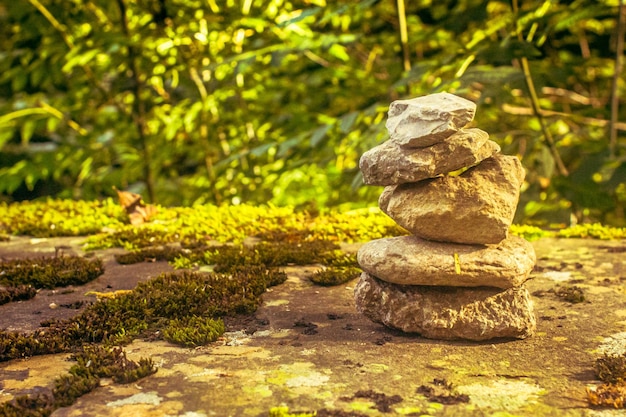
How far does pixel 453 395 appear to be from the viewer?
3.51 meters

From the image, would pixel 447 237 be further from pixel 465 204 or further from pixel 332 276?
pixel 332 276

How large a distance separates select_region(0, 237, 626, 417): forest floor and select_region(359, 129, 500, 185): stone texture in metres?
1.16

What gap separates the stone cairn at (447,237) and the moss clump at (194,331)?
1173mm

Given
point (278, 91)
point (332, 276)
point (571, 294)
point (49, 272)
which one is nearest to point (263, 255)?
point (332, 276)

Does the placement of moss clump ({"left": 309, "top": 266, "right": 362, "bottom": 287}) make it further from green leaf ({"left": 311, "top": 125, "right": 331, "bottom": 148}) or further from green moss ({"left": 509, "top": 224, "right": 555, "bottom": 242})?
green moss ({"left": 509, "top": 224, "right": 555, "bottom": 242})

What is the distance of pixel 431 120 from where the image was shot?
4320mm

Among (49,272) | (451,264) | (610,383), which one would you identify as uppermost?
(451,264)

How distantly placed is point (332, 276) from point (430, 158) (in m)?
1.80

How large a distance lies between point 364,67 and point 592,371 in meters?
8.03

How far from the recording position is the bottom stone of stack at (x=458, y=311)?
14.5 feet

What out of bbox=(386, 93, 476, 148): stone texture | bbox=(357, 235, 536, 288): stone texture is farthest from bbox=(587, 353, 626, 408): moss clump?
bbox=(386, 93, 476, 148): stone texture

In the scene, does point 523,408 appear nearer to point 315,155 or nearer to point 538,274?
point 538,274

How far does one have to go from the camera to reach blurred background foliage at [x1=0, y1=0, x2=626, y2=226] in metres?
8.16

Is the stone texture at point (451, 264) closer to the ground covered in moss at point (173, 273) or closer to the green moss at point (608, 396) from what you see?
the ground covered in moss at point (173, 273)
